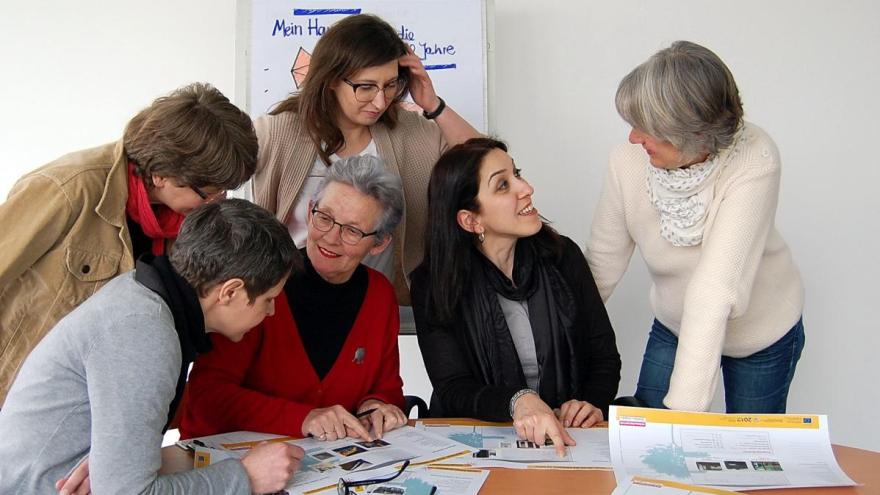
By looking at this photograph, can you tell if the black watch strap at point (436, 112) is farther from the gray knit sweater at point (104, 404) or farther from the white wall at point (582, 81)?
the gray knit sweater at point (104, 404)

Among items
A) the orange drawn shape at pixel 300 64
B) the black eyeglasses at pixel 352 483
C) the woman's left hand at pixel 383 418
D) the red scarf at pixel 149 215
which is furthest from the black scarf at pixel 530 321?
the orange drawn shape at pixel 300 64

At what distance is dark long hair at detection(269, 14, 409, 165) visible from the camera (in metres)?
2.27

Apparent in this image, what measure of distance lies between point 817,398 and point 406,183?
93.6 inches

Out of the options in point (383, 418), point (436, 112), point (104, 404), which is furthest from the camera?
point (436, 112)

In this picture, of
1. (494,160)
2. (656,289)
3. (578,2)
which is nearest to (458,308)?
(494,160)

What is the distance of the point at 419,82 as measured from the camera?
2.47m

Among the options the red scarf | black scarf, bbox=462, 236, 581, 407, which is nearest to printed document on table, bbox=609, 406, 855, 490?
black scarf, bbox=462, 236, 581, 407

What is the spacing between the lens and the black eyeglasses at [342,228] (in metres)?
2.05

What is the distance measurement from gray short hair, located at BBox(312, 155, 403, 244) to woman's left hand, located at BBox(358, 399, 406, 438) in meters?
0.44

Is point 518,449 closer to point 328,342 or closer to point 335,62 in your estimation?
point 328,342

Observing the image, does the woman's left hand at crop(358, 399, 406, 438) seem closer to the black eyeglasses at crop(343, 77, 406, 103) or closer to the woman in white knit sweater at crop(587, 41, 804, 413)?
the woman in white knit sweater at crop(587, 41, 804, 413)

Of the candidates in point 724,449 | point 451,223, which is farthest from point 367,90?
point 724,449

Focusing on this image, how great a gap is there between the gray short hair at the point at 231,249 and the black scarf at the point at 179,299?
2cm

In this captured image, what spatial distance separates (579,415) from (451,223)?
64 cm
